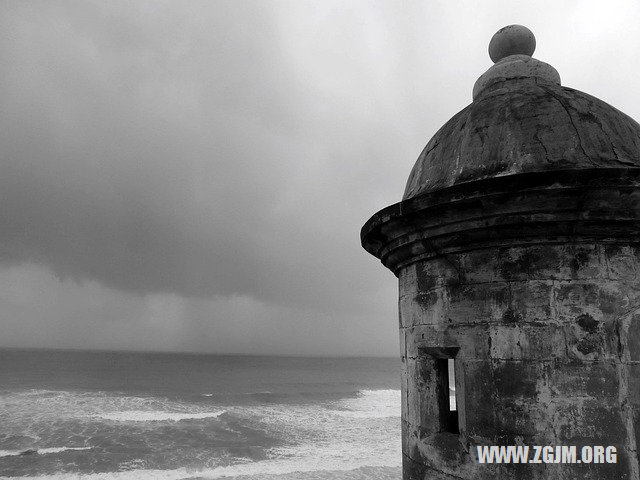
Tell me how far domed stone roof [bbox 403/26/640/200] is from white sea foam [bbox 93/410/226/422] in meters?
30.0

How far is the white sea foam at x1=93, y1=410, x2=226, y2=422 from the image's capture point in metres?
28.1

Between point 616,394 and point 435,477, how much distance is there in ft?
3.53

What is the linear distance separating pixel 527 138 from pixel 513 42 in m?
1.47

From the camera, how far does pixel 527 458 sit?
214 cm

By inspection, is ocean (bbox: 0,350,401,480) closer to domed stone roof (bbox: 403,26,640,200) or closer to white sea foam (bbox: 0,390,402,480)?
white sea foam (bbox: 0,390,402,480)

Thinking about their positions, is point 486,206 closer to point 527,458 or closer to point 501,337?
point 501,337

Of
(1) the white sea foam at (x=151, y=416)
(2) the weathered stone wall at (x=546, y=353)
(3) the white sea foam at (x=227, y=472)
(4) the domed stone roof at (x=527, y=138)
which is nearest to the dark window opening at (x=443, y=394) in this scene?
(2) the weathered stone wall at (x=546, y=353)

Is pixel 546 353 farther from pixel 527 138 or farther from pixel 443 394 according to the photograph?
pixel 527 138

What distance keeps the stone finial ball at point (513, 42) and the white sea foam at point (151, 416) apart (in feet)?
98.7

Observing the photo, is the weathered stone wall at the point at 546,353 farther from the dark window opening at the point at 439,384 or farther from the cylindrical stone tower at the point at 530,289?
the dark window opening at the point at 439,384

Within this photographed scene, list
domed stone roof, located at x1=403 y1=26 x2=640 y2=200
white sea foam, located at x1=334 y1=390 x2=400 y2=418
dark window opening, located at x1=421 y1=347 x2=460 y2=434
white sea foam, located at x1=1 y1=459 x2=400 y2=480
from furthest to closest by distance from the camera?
1. white sea foam, located at x1=334 y1=390 x2=400 y2=418
2. white sea foam, located at x1=1 y1=459 x2=400 y2=480
3. dark window opening, located at x1=421 y1=347 x2=460 y2=434
4. domed stone roof, located at x1=403 y1=26 x2=640 y2=200

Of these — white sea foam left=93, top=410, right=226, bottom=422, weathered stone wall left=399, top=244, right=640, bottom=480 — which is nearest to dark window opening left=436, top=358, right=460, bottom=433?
weathered stone wall left=399, top=244, right=640, bottom=480

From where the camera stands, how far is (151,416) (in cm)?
2947

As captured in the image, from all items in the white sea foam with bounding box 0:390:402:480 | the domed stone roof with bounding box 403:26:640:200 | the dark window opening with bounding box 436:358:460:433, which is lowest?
the white sea foam with bounding box 0:390:402:480
